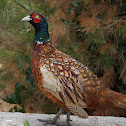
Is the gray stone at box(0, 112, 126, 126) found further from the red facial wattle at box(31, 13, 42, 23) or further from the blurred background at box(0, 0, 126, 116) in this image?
the red facial wattle at box(31, 13, 42, 23)

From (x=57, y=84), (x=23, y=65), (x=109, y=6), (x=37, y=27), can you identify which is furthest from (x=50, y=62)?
(x=109, y=6)

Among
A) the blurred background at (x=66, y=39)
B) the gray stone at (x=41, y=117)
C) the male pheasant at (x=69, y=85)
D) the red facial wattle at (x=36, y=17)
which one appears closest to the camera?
the male pheasant at (x=69, y=85)

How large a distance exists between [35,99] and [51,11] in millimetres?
1412

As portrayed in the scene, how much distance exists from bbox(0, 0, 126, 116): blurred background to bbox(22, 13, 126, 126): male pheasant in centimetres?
87

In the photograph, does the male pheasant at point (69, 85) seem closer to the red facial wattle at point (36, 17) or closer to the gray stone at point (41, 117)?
the red facial wattle at point (36, 17)

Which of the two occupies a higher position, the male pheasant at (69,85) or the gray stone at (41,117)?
the male pheasant at (69,85)

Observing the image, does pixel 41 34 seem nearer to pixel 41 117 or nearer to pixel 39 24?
pixel 39 24

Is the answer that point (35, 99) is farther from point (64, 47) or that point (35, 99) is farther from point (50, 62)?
point (50, 62)

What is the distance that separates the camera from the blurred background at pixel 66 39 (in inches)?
117

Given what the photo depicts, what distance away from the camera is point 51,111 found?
10.9 feet

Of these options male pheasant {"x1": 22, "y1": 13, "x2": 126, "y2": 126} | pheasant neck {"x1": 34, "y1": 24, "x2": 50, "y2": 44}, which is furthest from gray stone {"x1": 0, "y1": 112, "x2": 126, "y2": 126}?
pheasant neck {"x1": 34, "y1": 24, "x2": 50, "y2": 44}

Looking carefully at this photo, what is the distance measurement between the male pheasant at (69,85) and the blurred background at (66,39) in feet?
2.86

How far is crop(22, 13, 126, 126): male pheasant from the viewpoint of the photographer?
1.99 metres

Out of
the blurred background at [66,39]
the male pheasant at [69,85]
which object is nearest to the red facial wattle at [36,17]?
the male pheasant at [69,85]
